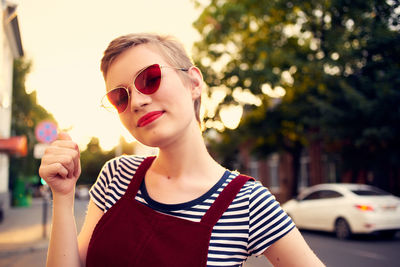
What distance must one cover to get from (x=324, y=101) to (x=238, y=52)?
6.41 metres

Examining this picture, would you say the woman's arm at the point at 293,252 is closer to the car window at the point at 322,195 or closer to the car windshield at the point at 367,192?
the car windshield at the point at 367,192

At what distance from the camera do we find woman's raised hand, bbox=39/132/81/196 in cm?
135

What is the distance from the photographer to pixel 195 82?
1.57m

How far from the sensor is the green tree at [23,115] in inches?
1212

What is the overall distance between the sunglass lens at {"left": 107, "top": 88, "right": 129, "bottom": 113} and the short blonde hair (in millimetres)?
99

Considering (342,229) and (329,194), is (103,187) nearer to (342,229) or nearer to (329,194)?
(342,229)

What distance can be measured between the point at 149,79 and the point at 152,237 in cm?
53

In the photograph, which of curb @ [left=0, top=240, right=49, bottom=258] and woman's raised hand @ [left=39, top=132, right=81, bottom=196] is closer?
woman's raised hand @ [left=39, top=132, right=81, bottom=196]

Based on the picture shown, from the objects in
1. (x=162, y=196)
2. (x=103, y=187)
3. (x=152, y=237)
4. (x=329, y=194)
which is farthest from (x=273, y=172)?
(x=152, y=237)

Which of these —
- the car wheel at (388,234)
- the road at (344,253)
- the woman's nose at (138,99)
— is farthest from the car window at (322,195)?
the woman's nose at (138,99)

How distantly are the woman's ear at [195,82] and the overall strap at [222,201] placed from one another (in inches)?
15.3

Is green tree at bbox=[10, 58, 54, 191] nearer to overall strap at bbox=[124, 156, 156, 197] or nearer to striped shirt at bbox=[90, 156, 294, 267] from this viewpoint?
overall strap at bbox=[124, 156, 156, 197]

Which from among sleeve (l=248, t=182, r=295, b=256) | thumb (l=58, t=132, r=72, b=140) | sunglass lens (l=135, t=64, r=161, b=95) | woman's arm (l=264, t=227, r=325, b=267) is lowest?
woman's arm (l=264, t=227, r=325, b=267)

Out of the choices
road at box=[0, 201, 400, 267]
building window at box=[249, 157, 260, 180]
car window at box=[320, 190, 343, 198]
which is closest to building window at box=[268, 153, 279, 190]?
building window at box=[249, 157, 260, 180]
